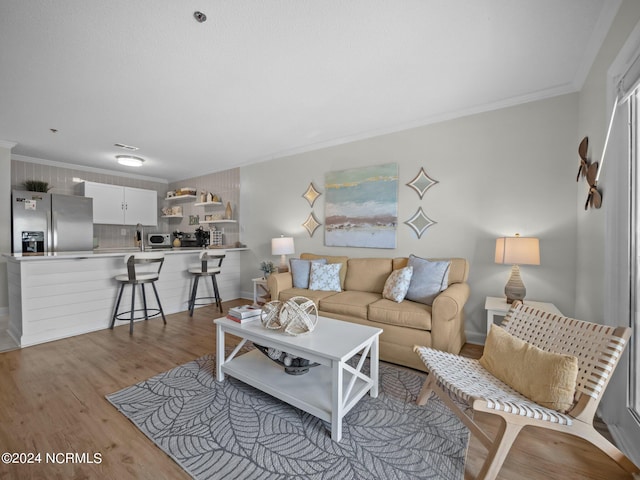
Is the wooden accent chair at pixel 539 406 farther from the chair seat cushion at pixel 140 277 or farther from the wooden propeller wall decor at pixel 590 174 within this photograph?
the chair seat cushion at pixel 140 277

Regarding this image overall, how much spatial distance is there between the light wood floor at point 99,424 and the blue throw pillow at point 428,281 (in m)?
0.70

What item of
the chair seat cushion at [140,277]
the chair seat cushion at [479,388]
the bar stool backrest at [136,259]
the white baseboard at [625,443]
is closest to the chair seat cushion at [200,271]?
the chair seat cushion at [140,277]

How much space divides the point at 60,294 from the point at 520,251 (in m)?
4.58

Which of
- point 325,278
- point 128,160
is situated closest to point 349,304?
point 325,278

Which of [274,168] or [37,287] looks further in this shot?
[274,168]

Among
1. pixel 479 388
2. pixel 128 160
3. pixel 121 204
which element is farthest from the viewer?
pixel 121 204

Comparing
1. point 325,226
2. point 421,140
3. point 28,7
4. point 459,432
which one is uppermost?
point 28,7

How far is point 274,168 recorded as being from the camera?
14.9 feet

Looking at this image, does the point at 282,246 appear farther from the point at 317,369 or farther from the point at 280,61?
the point at 280,61

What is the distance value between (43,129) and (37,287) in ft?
6.82

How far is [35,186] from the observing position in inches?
175

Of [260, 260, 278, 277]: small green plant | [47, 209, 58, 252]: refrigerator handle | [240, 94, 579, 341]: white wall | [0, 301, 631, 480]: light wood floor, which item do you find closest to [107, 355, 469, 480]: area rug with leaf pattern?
[0, 301, 631, 480]: light wood floor

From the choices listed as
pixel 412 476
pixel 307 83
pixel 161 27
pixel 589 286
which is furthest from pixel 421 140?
pixel 412 476

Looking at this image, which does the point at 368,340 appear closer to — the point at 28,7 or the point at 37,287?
the point at 28,7
